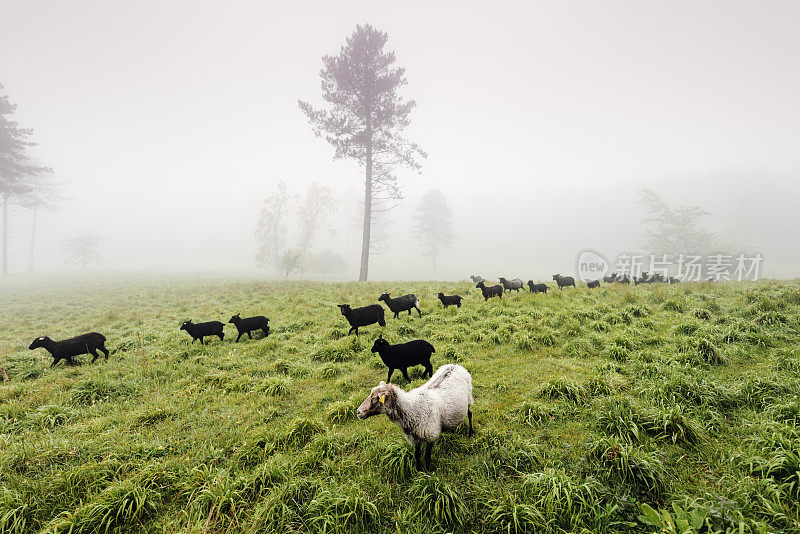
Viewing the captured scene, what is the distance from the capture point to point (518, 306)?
34.8 feet

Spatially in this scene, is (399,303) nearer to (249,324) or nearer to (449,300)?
(449,300)

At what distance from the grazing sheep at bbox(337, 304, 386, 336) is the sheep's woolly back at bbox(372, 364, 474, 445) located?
15.7 ft

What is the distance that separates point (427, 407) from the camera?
4254 mm

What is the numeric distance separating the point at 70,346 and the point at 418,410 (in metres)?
10.2

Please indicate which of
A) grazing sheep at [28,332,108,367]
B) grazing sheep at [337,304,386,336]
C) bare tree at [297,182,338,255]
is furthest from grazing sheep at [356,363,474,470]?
bare tree at [297,182,338,255]

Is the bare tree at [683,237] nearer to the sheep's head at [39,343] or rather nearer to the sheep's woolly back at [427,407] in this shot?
the sheep's woolly back at [427,407]

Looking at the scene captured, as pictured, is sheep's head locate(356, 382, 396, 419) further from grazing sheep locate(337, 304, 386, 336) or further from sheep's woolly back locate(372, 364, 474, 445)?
grazing sheep locate(337, 304, 386, 336)

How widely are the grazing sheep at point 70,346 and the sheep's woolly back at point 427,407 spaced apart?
9.44 metres

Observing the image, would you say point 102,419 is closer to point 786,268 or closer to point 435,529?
point 435,529

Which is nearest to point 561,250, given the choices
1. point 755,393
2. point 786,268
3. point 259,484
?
point 786,268

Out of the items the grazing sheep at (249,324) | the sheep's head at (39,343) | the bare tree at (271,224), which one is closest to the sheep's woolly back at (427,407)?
the grazing sheep at (249,324)

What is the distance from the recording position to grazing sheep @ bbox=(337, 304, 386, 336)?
30.0 feet

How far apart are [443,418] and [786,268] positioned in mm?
63813

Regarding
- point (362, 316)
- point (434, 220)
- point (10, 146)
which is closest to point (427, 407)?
point (362, 316)
